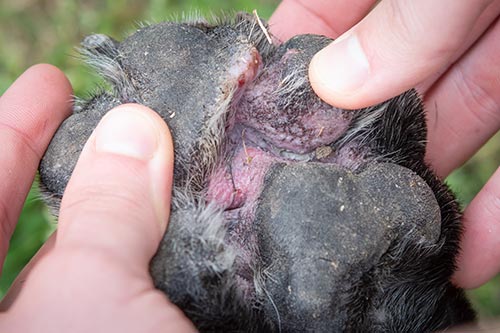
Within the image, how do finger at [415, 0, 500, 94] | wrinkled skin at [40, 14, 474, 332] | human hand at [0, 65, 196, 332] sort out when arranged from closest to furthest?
human hand at [0, 65, 196, 332] < wrinkled skin at [40, 14, 474, 332] < finger at [415, 0, 500, 94]

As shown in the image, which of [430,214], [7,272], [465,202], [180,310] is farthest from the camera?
[465,202]

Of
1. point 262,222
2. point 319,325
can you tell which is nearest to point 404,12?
point 262,222

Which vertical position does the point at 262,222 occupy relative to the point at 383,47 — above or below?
below

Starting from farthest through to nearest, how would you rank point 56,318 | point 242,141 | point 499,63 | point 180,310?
1. point 499,63
2. point 242,141
3. point 180,310
4. point 56,318

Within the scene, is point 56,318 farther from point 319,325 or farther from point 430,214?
point 430,214

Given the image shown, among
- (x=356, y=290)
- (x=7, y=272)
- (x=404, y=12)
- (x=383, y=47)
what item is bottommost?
(x=7, y=272)

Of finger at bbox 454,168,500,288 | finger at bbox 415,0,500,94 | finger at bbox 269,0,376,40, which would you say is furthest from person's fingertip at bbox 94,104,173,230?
finger at bbox 415,0,500,94

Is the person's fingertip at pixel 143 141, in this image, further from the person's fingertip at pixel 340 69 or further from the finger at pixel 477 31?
the finger at pixel 477 31

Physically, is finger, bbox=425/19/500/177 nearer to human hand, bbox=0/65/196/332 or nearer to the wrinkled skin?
the wrinkled skin
